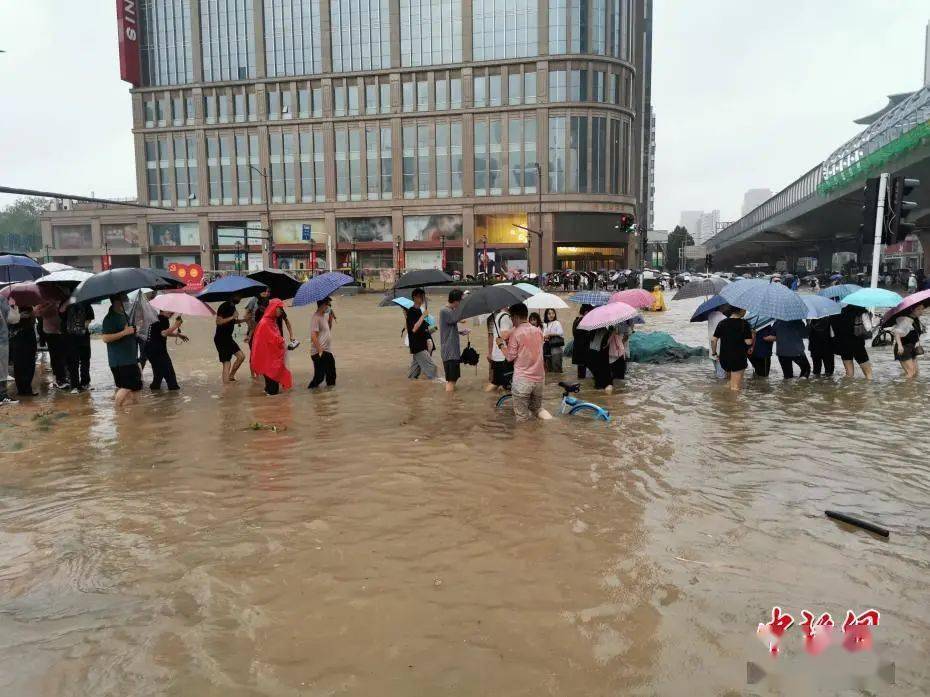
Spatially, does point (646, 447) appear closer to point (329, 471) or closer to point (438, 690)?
point (329, 471)

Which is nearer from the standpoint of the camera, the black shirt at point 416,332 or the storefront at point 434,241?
the black shirt at point 416,332

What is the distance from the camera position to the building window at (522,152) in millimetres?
58031

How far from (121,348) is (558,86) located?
54.9 m

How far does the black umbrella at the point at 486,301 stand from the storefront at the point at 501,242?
5039cm

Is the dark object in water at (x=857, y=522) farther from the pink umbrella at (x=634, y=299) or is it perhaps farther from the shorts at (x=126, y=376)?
the shorts at (x=126, y=376)

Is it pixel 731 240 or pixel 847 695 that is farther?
pixel 731 240

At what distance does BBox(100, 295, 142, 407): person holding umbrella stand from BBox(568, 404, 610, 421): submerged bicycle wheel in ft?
21.0

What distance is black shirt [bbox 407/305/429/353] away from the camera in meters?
11.0

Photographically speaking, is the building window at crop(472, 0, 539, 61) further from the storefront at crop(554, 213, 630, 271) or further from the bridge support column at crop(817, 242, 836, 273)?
the bridge support column at crop(817, 242, 836, 273)

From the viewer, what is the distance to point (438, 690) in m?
3.12

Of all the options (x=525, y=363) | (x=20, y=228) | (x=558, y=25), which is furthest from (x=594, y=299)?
(x=20, y=228)

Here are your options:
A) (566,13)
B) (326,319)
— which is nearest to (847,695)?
(326,319)

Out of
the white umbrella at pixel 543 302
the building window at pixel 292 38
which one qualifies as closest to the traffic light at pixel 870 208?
the white umbrella at pixel 543 302

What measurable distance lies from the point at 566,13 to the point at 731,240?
33.4m
